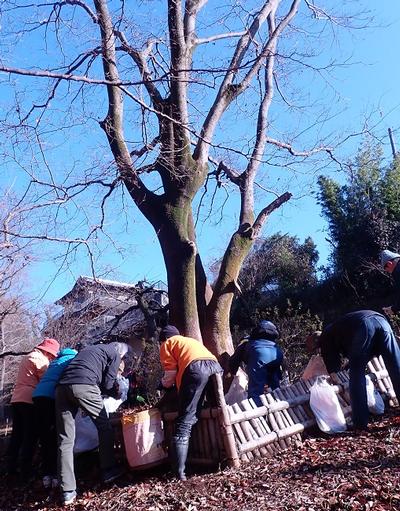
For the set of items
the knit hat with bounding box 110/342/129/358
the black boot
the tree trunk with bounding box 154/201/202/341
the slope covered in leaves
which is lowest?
the slope covered in leaves

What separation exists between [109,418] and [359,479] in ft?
8.62

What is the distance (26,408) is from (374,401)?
157 inches

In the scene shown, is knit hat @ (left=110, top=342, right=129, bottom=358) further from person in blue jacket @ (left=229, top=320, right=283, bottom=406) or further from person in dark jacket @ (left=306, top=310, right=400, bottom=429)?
person in dark jacket @ (left=306, top=310, right=400, bottom=429)

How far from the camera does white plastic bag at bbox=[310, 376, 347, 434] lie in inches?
211

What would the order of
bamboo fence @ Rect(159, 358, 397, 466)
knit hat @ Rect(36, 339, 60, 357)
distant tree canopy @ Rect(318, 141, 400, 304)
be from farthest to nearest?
distant tree canopy @ Rect(318, 141, 400, 304) → knit hat @ Rect(36, 339, 60, 357) → bamboo fence @ Rect(159, 358, 397, 466)

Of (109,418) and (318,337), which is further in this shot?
(318,337)

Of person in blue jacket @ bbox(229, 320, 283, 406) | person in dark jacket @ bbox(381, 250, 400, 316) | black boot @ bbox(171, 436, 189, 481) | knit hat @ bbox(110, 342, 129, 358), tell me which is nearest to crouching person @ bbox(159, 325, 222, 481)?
black boot @ bbox(171, 436, 189, 481)

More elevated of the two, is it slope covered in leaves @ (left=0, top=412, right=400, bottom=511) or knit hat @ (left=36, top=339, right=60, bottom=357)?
knit hat @ (left=36, top=339, right=60, bottom=357)

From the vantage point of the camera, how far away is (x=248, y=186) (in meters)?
8.26

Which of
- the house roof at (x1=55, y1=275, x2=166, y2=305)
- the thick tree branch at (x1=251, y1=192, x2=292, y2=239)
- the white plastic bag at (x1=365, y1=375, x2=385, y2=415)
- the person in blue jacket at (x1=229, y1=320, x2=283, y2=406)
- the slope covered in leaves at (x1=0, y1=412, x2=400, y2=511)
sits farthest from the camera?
the house roof at (x1=55, y1=275, x2=166, y2=305)

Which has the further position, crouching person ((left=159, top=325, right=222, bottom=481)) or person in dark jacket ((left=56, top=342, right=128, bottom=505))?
person in dark jacket ((left=56, top=342, right=128, bottom=505))

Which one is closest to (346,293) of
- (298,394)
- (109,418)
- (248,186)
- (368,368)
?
(248,186)

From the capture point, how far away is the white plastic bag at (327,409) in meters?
5.35

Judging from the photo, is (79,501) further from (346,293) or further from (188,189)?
(346,293)
